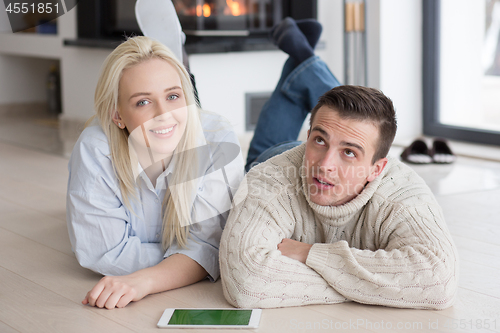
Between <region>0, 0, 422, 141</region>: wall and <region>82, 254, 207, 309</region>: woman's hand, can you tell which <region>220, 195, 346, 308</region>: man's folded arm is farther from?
<region>0, 0, 422, 141</region>: wall

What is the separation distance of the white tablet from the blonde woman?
124mm

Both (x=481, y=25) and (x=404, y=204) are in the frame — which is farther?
(x=481, y=25)

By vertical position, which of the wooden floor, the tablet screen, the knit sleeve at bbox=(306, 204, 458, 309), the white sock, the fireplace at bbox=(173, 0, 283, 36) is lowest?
the wooden floor

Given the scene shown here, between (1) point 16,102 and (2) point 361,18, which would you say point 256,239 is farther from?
(1) point 16,102

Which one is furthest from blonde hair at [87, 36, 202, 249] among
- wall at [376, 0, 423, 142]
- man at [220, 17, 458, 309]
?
wall at [376, 0, 423, 142]

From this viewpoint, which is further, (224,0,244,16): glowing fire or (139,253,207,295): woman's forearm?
(224,0,244,16): glowing fire

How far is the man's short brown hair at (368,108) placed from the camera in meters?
1.32

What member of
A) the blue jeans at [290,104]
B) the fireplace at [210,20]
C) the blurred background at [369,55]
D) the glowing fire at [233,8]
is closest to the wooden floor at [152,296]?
the blue jeans at [290,104]

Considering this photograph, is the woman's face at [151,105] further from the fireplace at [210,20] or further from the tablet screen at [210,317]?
the fireplace at [210,20]

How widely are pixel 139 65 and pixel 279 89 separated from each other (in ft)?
2.75

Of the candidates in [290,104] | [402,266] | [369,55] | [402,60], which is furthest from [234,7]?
[402,266]

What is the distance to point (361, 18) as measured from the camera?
11.1 feet

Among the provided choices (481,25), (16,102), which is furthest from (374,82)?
(16,102)

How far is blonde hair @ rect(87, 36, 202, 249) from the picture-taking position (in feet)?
4.70
